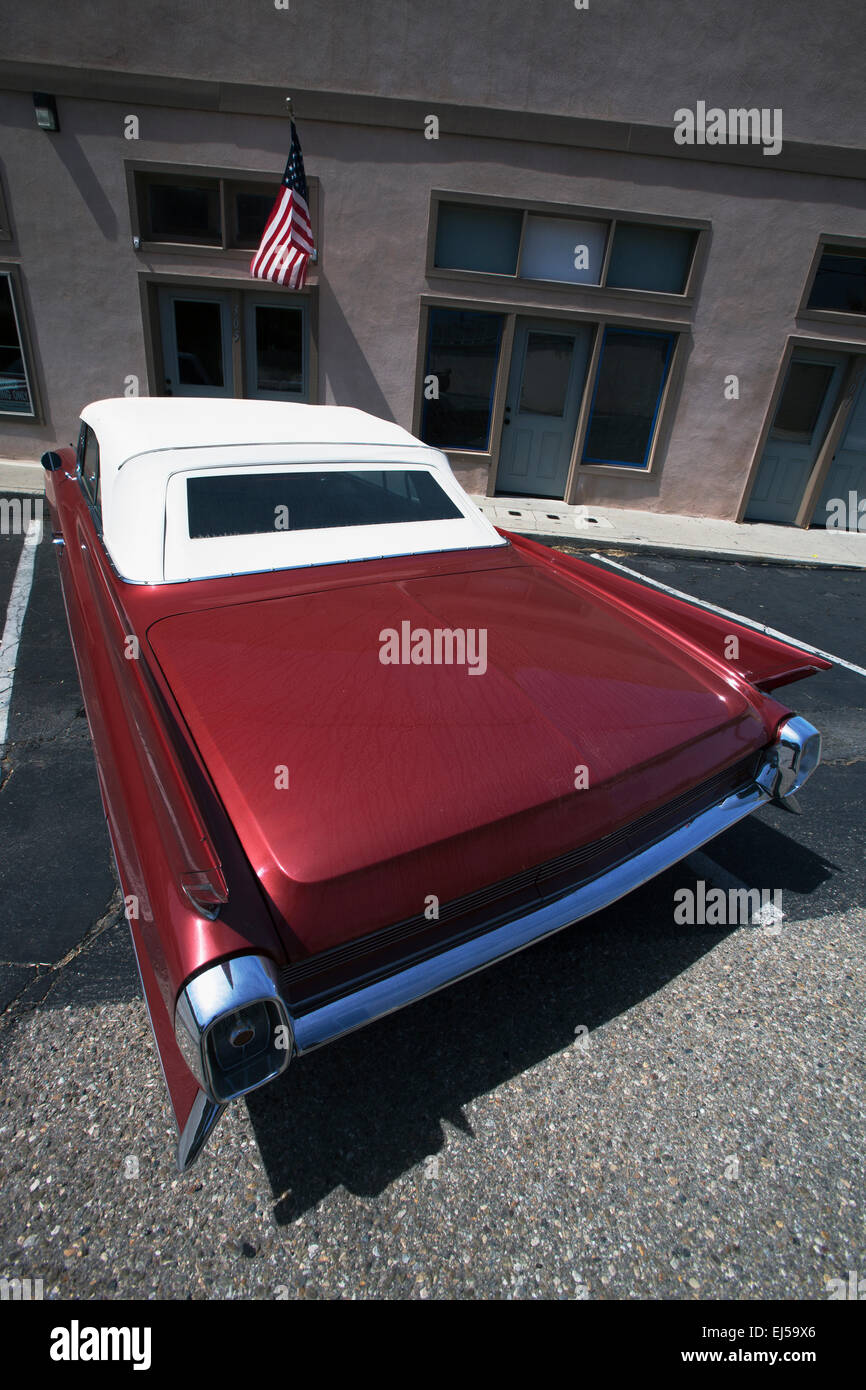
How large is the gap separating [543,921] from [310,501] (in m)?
2.16

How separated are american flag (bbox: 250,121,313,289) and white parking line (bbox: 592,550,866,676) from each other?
4744 mm

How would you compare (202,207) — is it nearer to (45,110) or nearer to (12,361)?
(45,110)

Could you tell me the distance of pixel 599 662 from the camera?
2.52 metres

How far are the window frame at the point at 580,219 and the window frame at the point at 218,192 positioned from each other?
1458 millimetres

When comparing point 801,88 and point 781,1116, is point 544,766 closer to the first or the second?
point 781,1116

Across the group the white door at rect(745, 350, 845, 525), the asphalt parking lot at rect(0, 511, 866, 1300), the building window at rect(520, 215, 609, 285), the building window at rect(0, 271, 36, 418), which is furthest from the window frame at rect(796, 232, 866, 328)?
the building window at rect(0, 271, 36, 418)

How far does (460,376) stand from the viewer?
30.1 feet

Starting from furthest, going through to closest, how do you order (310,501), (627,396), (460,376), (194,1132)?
1. (627,396)
2. (460,376)
3. (310,501)
4. (194,1132)

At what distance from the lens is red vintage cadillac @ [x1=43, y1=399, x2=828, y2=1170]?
1567 mm

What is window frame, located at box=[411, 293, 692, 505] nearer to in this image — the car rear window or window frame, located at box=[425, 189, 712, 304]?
window frame, located at box=[425, 189, 712, 304]

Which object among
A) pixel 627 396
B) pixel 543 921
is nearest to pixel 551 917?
pixel 543 921

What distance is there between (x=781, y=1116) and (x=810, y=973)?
0.67 metres

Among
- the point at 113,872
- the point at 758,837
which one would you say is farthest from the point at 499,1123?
the point at 758,837

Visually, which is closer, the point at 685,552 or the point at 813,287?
the point at 685,552
